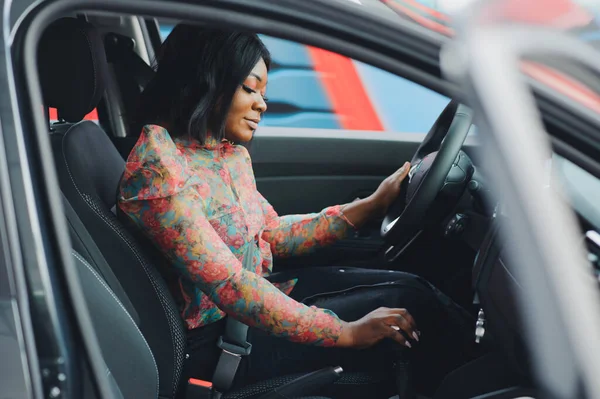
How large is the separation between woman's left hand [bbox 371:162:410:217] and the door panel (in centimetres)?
66

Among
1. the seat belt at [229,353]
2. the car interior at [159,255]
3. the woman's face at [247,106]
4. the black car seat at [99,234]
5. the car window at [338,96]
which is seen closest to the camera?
the car interior at [159,255]

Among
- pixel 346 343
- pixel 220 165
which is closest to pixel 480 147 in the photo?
pixel 346 343

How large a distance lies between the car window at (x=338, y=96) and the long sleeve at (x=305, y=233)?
2.48 metres

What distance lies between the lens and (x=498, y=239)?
129 cm

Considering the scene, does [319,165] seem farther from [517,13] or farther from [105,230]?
[517,13]

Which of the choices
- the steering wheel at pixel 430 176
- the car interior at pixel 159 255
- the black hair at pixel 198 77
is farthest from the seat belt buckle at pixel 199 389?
the steering wheel at pixel 430 176

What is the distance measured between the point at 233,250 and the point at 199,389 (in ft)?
0.95

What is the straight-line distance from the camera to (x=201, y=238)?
1304 mm

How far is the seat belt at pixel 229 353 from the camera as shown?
1362 millimetres

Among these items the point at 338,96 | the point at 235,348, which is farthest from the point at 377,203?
the point at 338,96

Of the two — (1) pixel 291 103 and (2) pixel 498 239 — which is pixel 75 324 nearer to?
(2) pixel 498 239

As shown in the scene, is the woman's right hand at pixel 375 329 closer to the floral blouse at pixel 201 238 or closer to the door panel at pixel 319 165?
the floral blouse at pixel 201 238

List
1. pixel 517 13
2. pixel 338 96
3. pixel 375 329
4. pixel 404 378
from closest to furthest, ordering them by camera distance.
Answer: pixel 517 13
pixel 375 329
pixel 404 378
pixel 338 96

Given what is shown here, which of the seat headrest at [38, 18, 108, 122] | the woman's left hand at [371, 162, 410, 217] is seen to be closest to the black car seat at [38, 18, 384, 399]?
the seat headrest at [38, 18, 108, 122]
